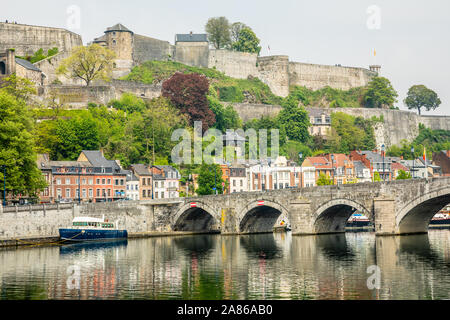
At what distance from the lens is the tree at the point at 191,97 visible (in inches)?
3551

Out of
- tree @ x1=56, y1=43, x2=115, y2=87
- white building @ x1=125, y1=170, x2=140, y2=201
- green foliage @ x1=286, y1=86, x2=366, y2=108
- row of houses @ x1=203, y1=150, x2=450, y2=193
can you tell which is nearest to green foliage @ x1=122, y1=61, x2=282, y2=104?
green foliage @ x1=286, y1=86, x2=366, y2=108

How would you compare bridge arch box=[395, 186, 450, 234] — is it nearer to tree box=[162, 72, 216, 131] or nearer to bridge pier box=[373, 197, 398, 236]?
bridge pier box=[373, 197, 398, 236]

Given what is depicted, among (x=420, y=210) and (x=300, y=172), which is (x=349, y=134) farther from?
(x=420, y=210)

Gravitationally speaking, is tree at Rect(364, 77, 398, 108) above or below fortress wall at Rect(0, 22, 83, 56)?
below

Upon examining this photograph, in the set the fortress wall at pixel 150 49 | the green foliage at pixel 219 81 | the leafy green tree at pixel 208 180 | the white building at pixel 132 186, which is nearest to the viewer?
the leafy green tree at pixel 208 180

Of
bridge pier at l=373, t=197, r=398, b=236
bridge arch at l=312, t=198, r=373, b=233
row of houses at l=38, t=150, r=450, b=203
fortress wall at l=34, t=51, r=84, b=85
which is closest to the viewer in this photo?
bridge pier at l=373, t=197, r=398, b=236

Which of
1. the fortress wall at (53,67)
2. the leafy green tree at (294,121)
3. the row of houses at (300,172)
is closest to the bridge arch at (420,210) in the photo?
the row of houses at (300,172)

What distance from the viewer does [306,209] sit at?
187ft

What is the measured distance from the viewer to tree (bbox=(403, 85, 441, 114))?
123812 millimetres

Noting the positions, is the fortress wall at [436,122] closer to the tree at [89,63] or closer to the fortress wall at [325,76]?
the fortress wall at [325,76]

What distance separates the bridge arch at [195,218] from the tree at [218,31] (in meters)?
51.9

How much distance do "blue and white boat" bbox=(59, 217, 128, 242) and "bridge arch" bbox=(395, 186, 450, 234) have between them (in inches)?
905

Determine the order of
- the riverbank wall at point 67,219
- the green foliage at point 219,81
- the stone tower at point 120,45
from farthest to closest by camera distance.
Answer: the green foliage at point 219,81
the stone tower at point 120,45
the riverbank wall at point 67,219

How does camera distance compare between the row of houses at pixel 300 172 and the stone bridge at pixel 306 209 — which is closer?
the stone bridge at pixel 306 209
